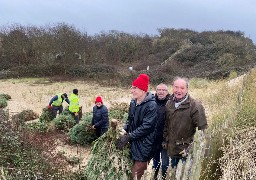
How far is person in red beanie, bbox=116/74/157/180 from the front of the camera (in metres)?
5.16

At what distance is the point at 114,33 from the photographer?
4575 centimetres

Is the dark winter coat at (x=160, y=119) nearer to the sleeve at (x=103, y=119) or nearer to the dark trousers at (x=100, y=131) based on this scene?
the sleeve at (x=103, y=119)

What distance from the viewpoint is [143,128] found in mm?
5137

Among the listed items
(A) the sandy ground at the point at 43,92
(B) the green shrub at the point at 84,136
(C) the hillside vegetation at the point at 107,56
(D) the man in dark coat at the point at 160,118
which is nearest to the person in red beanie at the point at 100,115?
(B) the green shrub at the point at 84,136

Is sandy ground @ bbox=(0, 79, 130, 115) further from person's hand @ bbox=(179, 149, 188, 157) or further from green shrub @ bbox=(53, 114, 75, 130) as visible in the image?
person's hand @ bbox=(179, 149, 188, 157)

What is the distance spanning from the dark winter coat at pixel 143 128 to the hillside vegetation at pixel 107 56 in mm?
20278

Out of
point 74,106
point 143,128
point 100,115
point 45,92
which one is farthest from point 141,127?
point 45,92

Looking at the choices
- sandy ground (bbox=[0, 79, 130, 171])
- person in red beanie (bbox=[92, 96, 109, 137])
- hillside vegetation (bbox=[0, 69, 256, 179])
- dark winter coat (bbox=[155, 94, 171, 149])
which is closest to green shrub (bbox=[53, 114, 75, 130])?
person in red beanie (bbox=[92, 96, 109, 137])

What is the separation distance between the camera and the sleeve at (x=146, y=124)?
514 centimetres

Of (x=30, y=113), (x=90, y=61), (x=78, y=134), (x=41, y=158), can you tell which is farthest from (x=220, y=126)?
(x=90, y=61)

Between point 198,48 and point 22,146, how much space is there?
34585mm

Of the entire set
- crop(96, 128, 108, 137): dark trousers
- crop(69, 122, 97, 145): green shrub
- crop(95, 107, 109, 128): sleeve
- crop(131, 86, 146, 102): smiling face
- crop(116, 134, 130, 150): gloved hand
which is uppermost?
crop(131, 86, 146, 102): smiling face

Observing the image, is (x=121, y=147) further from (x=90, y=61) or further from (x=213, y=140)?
(x=90, y=61)

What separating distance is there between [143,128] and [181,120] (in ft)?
1.77
